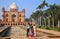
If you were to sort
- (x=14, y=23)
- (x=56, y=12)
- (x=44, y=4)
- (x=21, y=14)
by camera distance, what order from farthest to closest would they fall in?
(x=21, y=14) < (x=14, y=23) < (x=44, y=4) < (x=56, y=12)

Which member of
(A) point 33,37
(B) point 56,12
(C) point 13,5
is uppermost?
(C) point 13,5

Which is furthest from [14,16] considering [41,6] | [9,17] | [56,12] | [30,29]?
[30,29]

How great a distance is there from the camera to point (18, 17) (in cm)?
8831

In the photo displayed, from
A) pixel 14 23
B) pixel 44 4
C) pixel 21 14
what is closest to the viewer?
pixel 44 4

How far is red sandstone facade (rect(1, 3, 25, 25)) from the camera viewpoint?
8531 centimetres

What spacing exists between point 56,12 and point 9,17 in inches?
2015

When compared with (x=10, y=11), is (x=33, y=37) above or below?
below

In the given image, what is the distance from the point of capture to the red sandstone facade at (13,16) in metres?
85.3

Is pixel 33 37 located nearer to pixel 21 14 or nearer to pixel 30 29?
pixel 30 29

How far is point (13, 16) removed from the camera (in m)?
90.9

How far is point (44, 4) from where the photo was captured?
47.3 meters

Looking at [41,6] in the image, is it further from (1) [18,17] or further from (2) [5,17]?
(2) [5,17]

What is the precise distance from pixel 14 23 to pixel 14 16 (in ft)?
23.3

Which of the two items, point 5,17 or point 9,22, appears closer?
point 9,22
